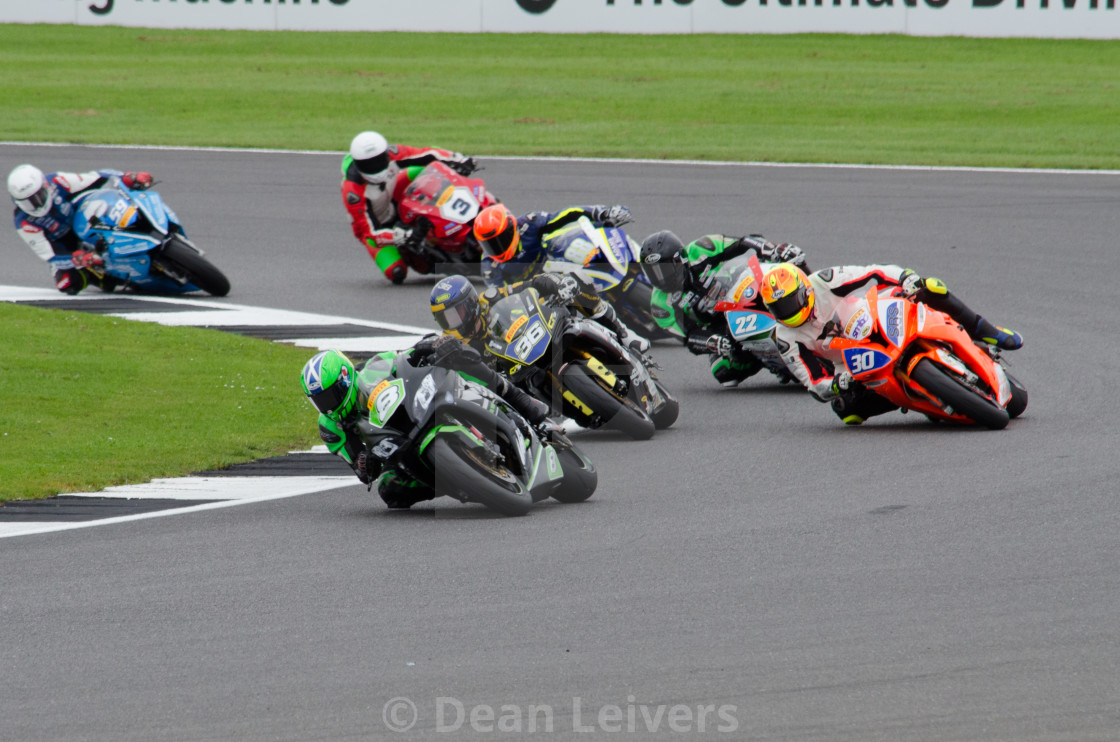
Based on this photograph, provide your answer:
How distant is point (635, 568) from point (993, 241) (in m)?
11.2

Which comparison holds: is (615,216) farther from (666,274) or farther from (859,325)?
(859,325)

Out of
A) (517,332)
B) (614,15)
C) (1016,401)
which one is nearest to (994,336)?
(1016,401)

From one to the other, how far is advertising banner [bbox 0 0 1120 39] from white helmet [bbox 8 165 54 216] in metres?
19.5

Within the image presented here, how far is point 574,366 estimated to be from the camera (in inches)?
398

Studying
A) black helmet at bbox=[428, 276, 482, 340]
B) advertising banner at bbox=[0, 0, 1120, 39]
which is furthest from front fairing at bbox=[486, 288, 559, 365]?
advertising banner at bbox=[0, 0, 1120, 39]

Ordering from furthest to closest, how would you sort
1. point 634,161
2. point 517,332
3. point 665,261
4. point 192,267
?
point 634,161
point 192,267
point 665,261
point 517,332

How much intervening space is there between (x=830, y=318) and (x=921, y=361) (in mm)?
729

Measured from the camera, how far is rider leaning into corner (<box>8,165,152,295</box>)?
1530cm

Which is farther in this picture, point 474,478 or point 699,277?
point 699,277

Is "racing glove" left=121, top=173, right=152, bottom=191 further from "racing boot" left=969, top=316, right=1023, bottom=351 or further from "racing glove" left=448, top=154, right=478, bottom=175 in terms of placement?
"racing boot" left=969, top=316, right=1023, bottom=351

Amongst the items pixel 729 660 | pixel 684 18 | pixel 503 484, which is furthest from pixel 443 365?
pixel 684 18

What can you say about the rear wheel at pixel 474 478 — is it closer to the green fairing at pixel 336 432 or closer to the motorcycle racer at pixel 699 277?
the green fairing at pixel 336 432

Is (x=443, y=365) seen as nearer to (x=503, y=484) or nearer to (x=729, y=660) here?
(x=503, y=484)

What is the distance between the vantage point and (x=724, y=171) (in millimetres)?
21516
